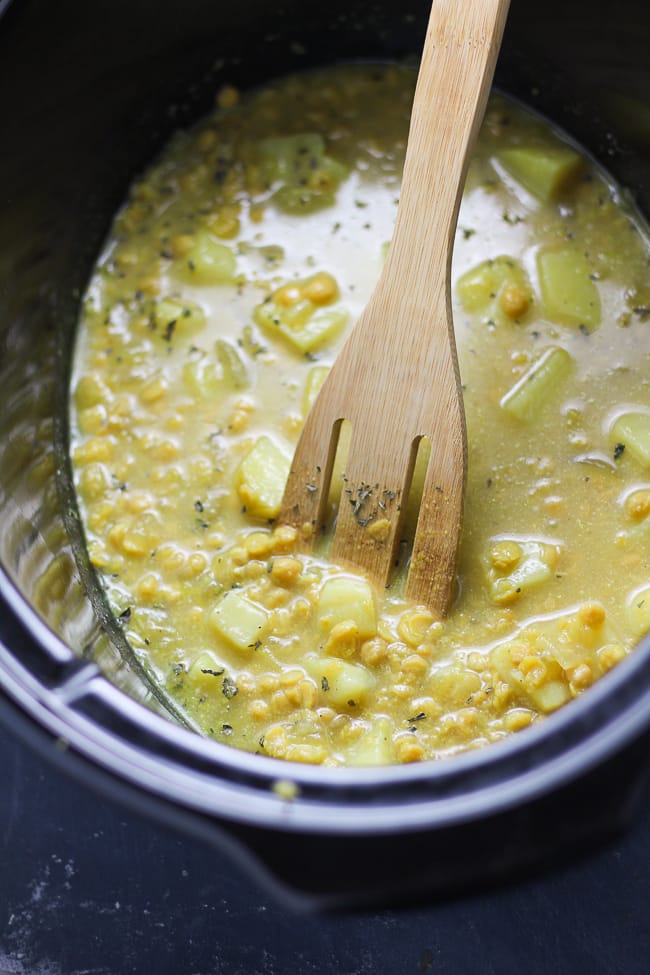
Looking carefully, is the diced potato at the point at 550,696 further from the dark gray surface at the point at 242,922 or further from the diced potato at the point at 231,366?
the diced potato at the point at 231,366

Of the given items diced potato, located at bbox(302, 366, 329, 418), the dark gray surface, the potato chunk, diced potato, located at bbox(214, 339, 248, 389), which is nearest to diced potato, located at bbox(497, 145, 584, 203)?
the potato chunk

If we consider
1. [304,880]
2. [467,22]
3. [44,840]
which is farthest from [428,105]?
[44,840]

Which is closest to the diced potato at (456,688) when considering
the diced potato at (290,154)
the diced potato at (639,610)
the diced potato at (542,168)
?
the diced potato at (639,610)

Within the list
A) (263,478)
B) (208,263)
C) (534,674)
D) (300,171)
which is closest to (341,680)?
(534,674)

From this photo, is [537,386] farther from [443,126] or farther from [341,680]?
[341,680]

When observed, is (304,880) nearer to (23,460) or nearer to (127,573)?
(127,573)

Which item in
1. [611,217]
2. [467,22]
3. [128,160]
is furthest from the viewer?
[128,160]
